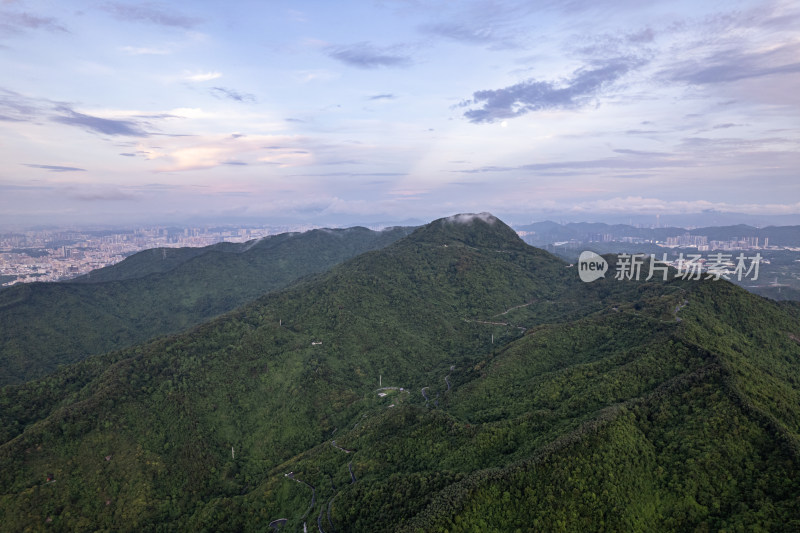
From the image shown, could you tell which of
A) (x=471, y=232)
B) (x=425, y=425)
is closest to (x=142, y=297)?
(x=471, y=232)

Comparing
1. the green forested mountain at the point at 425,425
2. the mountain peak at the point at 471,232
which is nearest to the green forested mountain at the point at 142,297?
the green forested mountain at the point at 425,425

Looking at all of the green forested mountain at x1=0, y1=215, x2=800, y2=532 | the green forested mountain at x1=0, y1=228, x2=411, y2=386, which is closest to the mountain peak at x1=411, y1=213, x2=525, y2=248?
the green forested mountain at x1=0, y1=228, x2=411, y2=386

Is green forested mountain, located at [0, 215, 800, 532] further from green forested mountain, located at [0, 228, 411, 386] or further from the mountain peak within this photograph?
the mountain peak

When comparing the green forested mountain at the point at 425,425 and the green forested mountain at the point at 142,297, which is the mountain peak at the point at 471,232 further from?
the green forested mountain at the point at 425,425

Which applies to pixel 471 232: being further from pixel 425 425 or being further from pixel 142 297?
pixel 142 297

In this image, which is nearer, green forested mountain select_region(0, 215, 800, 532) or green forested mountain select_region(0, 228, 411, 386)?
green forested mountain select_region(0, 215, 800, 532)

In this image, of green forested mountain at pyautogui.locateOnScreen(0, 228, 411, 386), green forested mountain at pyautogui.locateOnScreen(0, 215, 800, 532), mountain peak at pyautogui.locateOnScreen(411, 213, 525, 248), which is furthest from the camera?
mountain peak at pyautogui.locateOnScreen(411, 213, 525, 248)
